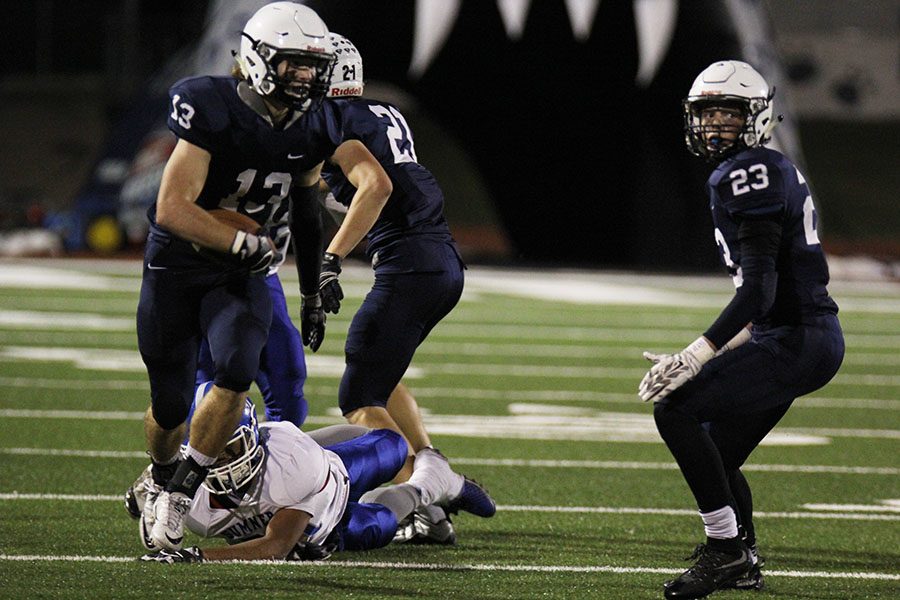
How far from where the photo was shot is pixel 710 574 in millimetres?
3979

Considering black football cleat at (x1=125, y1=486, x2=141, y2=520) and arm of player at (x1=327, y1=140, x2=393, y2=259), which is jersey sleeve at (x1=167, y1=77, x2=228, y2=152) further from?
black football cleat at (x1=125, y1=486, x2=141, y2=520)

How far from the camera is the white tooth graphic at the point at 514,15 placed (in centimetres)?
1689

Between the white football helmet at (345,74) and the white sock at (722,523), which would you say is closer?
the white sock at (722,523)

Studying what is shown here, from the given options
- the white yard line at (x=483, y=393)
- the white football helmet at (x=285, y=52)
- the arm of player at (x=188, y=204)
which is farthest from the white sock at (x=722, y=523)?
the white yard line at (x=483, y=393)

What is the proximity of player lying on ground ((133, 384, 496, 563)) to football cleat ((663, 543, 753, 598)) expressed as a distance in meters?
0.88

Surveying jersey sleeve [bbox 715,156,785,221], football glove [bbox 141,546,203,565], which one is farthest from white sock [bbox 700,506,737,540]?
football glove [bbox 141,546,203,565]

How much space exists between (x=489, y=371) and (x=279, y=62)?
523cm

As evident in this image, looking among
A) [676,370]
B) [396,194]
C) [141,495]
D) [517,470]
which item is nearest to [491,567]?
[676,370]

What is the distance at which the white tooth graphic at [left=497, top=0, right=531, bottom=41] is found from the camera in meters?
16.9

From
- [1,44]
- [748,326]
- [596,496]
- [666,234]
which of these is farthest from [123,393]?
[1,44]

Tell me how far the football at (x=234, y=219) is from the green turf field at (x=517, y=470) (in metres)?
0.90

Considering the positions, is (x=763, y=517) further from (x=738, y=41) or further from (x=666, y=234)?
(x=666, y=234)

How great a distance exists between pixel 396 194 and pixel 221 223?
893 millimetres

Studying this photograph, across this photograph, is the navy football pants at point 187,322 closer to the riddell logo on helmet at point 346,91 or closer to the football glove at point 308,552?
the football glove at point 308,552
